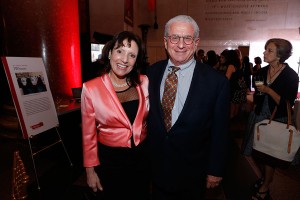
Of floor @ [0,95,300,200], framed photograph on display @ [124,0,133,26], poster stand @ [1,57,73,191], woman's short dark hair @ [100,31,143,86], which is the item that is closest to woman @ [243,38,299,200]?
floor @ [0,95,300,200]

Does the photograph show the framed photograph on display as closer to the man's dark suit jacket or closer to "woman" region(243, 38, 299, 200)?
"woman" region(243, 38, 299, 200)

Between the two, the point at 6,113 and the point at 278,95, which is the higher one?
the point at 278,95

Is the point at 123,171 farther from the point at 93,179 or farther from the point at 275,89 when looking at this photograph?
the point at 275,89

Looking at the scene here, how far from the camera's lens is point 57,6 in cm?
415

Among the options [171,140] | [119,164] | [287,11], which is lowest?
[119,164]

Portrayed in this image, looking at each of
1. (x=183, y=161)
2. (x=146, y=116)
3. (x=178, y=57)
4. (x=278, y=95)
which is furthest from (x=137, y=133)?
(x=278, y=95)

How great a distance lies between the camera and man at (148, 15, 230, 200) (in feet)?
4.85

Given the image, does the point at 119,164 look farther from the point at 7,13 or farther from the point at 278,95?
the point at 7,13

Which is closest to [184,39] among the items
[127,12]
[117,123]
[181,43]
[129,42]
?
[181,43]

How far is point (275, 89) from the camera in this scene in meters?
2.29

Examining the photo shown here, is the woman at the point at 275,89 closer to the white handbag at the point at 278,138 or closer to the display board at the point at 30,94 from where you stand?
the white handbag at the point at 278,138

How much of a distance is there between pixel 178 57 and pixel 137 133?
60cm

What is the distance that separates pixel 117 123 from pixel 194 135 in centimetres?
53

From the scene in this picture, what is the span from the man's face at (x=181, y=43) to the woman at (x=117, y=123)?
9.6 inches
